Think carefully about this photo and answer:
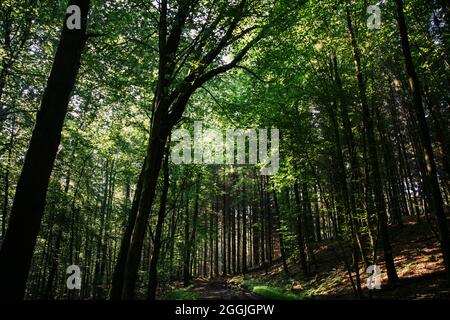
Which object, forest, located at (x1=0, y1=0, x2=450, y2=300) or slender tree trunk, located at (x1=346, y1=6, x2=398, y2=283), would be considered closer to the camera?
forest, located at (x1=0, y1=0, x2=450, y2=300)

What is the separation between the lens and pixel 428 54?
40.3ft

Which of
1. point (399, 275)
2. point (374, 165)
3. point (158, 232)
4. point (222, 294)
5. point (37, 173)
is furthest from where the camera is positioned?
point (222, 294)

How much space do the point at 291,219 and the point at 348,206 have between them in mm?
10427

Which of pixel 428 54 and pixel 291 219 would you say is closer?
pixel 428 54

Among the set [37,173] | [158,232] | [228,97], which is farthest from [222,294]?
[37,173]

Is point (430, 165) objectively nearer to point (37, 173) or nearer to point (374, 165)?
point (374, 165)

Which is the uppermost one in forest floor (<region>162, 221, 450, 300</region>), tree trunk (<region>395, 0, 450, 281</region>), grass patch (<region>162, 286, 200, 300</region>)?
tree trunk (<region>395, 0, 450, 281</region>)

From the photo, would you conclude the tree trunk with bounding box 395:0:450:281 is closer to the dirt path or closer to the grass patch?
the dirt path

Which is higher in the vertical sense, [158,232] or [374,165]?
[374,165]

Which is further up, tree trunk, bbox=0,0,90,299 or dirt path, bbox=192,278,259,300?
tree trunk, bbox=0,0,90,299

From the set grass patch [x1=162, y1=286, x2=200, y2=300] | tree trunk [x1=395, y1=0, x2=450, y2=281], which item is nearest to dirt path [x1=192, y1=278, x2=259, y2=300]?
grass patch [x1=162, y1=286, x2=200, y2=300]
